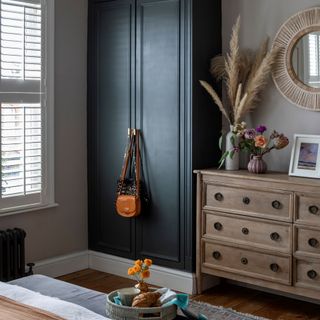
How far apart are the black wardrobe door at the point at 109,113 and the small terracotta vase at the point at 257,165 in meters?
1.04

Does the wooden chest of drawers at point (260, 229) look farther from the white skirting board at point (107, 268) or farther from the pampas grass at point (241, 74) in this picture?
the pampas grass at point (241, 74)

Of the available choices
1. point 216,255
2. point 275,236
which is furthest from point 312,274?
point 216,255

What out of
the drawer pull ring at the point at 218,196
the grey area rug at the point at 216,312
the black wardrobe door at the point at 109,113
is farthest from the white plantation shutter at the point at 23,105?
the grey area rug at the point at 216,312

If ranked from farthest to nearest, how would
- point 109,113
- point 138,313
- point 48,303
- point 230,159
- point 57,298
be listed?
point 109,113 < point 230,159 < point 57,298 < point 48,303 < point 138,313

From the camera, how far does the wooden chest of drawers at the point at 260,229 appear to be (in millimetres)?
3697

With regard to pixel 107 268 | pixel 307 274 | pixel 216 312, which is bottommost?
pixel 216 312

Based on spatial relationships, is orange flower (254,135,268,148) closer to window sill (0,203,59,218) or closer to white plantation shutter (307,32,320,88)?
white plantation shutter (307,32,320,88)

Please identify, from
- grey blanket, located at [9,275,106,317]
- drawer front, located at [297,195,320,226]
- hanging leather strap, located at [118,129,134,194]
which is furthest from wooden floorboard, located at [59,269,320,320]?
grey blanket, located at [9,275,106,317]

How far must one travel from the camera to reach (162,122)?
14.3 ft

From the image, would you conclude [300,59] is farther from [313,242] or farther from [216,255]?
[216,255]

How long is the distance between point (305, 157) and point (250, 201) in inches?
17.7

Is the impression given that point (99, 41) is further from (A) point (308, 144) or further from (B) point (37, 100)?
(A) point (308, 144)

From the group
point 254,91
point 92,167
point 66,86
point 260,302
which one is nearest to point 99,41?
point 66,86

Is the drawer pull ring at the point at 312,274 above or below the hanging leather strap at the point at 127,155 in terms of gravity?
below
